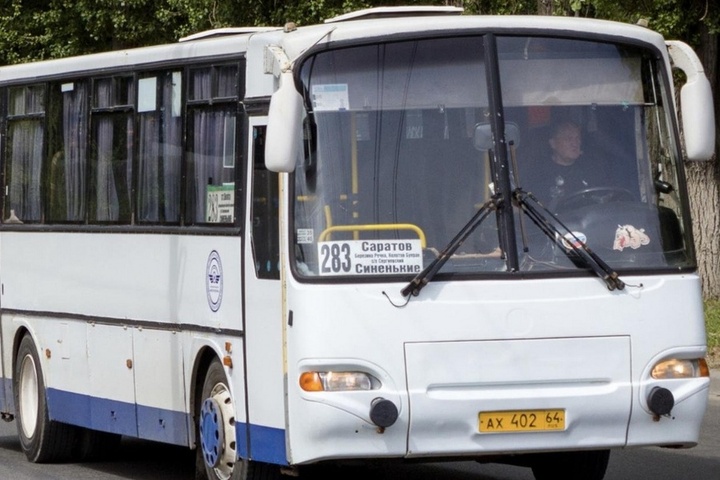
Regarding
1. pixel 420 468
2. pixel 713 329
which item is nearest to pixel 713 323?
pixel 713 329

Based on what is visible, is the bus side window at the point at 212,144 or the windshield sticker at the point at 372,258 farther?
the bus side window at the point at 212,144

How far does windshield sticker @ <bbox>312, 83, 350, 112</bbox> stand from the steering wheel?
4.13 feet

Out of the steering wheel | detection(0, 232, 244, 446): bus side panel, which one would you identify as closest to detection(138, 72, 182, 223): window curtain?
detection(0, 232, 244, 446): bus side panel

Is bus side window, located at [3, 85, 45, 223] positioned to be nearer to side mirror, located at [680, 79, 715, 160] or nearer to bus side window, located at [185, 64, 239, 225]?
bus side window, located at [185, 64, 239, 225]

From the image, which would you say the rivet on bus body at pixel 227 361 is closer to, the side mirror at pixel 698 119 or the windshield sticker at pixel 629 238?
the windshield sticker at pixel 629 238

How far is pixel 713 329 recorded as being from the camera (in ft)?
64.7

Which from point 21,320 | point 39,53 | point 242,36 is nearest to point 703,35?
point 21,320

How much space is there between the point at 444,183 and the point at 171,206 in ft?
9.21

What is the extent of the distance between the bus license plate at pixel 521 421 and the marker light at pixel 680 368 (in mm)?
577

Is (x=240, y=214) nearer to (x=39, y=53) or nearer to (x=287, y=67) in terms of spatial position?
(x=287, y=67)

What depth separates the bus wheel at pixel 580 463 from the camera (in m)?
10.7

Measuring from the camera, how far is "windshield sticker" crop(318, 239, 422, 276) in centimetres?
908

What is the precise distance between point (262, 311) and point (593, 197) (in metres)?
1.89

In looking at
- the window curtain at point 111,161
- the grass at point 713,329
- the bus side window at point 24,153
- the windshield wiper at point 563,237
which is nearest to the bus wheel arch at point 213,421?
the window curtain at point 111,161
